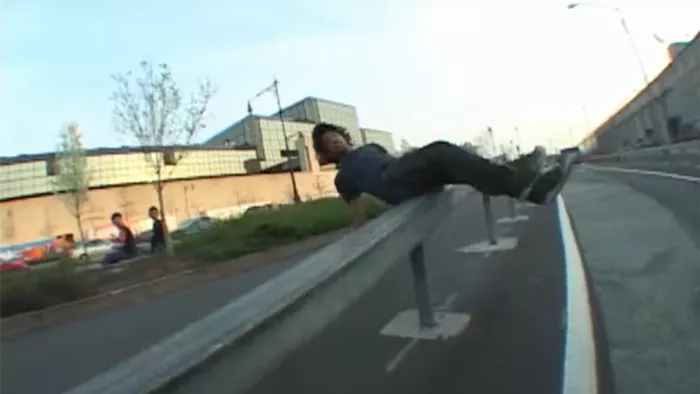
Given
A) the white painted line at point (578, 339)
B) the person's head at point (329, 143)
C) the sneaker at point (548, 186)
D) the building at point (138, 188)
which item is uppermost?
the building at point (138, 188)

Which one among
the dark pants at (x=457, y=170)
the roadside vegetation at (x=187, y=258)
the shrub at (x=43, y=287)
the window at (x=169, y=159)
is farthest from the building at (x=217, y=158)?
the dark pants at (x=457, y=170)

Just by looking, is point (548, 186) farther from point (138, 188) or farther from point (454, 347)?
point (138, 188)

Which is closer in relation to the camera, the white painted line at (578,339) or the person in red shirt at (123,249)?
the white painted line at (578,339)

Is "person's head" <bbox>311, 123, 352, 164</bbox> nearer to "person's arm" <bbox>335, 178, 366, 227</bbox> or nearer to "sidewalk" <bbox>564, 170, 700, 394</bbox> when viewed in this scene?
"person's arm" <bbox>335, 178, 366, 227</bbox>

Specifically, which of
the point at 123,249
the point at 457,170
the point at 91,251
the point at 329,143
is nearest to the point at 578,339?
the point at 457,170

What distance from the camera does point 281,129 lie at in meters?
119

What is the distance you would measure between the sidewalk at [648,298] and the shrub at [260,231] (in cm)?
945

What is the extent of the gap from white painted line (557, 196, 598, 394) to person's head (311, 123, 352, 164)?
6.61 ft

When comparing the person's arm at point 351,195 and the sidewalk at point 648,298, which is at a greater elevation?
the person's arm at point 351,195

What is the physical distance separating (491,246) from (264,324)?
7.54m

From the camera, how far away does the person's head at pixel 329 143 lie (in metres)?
5.00

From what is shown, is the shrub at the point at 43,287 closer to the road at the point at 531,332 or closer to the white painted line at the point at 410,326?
the road at the point at 531,332

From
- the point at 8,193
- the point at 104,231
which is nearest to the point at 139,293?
the point at 104,231

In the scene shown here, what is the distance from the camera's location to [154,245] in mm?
17766
